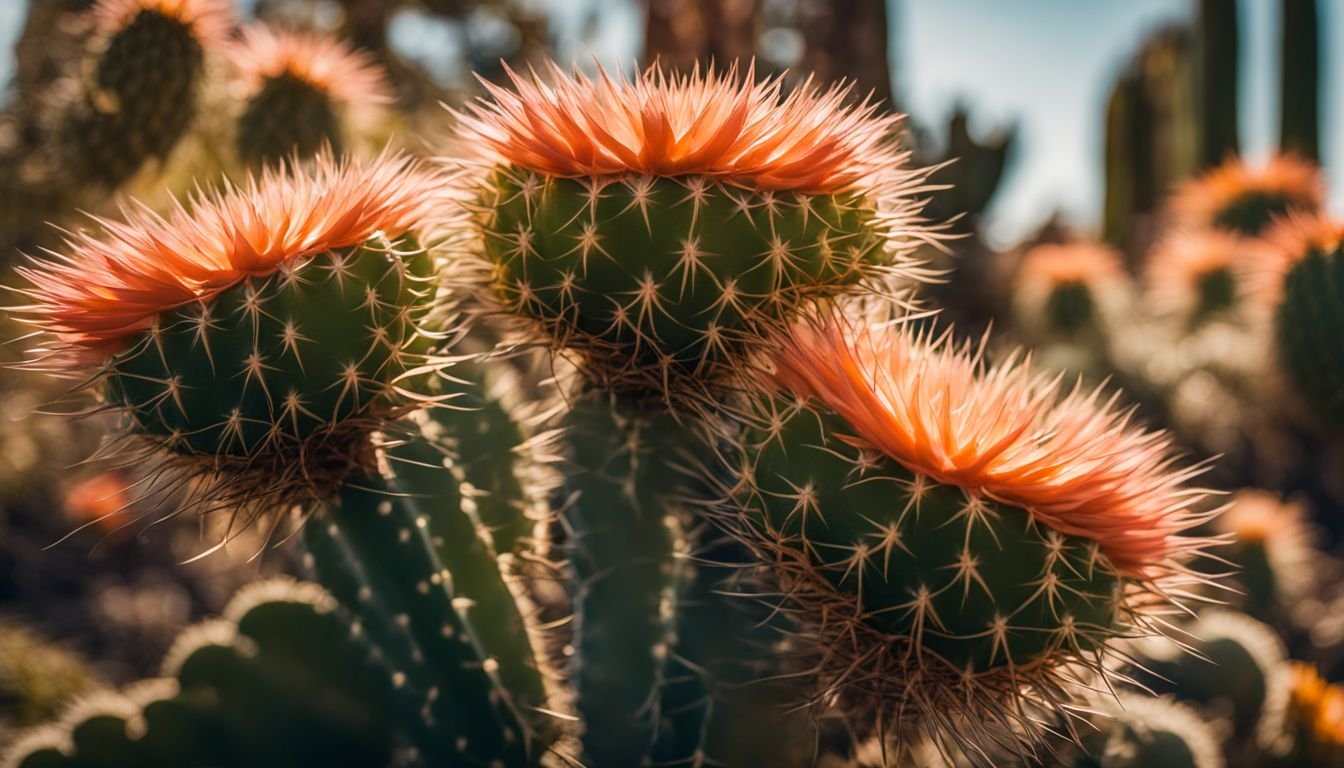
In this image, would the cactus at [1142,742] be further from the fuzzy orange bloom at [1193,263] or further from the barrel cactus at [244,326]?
the fuzzy orange bloom at [1193,263]

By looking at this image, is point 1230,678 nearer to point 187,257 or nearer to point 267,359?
point 267,359

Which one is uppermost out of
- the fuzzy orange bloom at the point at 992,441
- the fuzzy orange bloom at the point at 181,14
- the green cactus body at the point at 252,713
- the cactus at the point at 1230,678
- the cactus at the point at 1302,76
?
the cactus at the point at 1302,76

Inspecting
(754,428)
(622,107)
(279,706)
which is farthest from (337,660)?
(622,107)

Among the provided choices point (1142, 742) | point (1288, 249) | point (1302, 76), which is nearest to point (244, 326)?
point (1142, 742)

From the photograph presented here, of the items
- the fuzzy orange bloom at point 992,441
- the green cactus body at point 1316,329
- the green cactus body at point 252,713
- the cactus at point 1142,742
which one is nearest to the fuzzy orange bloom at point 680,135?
the fuzzy orange bloom at point 992,441

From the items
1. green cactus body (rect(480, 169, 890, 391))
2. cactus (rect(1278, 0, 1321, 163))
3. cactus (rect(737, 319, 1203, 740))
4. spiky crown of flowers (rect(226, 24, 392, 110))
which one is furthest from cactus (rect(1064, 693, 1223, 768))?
cactus (rect(1278, 0, 1321, 163))

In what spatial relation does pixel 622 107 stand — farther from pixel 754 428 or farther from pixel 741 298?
pixel 754 428

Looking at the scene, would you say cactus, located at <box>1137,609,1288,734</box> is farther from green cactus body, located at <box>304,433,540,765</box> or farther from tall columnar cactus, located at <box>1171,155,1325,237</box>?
tall columnar cactus, located at <box>1171,155,1325,237</box>
